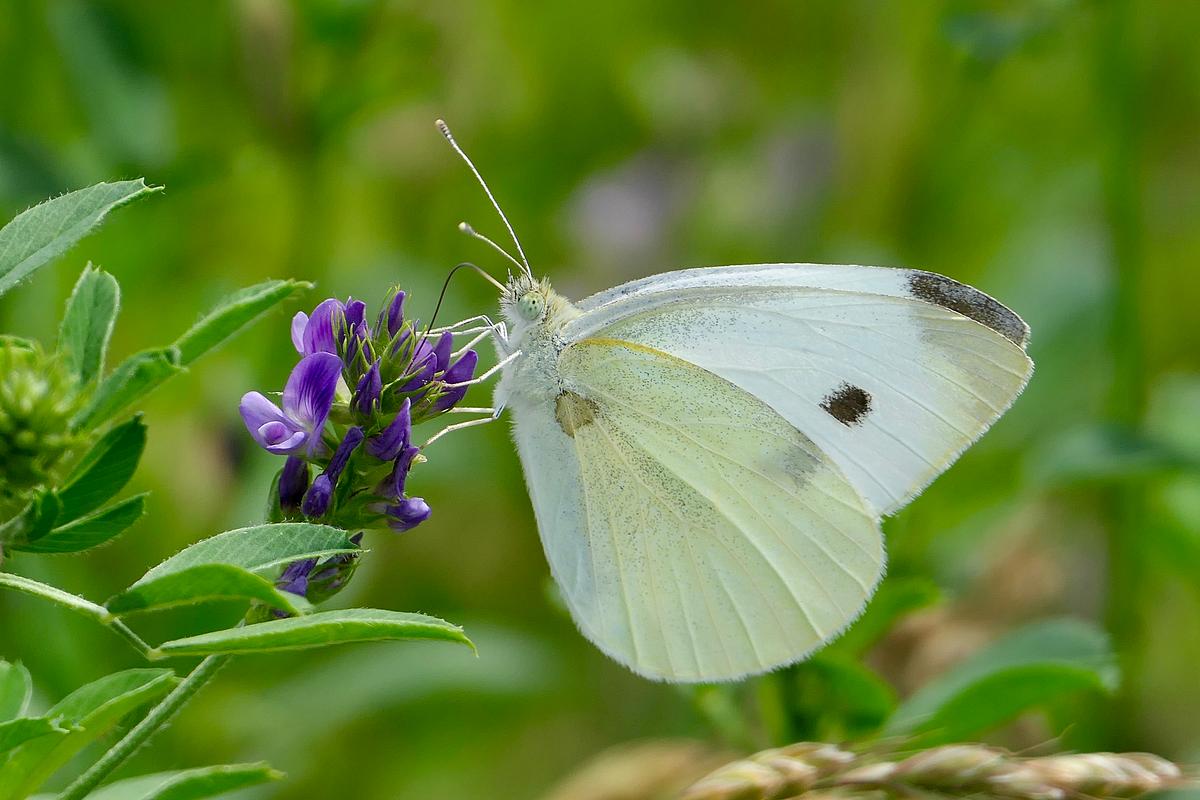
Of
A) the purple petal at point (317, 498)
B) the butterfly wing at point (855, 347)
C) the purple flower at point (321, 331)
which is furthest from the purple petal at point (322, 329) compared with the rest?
the butterfly wing at point (855, 347)

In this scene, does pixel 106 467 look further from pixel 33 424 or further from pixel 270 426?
pixel 270 426

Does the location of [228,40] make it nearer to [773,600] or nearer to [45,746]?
[773,600]

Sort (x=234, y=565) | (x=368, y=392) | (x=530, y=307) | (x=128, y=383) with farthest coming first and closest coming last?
(x=530, y=307) < (x=368, y=392) < (x=128, y=383) < (x=234, y=565)

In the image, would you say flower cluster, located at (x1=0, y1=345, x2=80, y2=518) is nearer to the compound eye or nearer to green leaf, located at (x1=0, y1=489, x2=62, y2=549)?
green leaf, located at (x1=0, y1=489, x2=62, y2=549)

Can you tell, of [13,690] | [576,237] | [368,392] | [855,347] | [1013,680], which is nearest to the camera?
[13,690]

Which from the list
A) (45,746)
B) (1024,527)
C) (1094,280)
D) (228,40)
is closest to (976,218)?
(1094,280)

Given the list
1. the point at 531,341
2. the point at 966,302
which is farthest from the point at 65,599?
the point at 966,302
